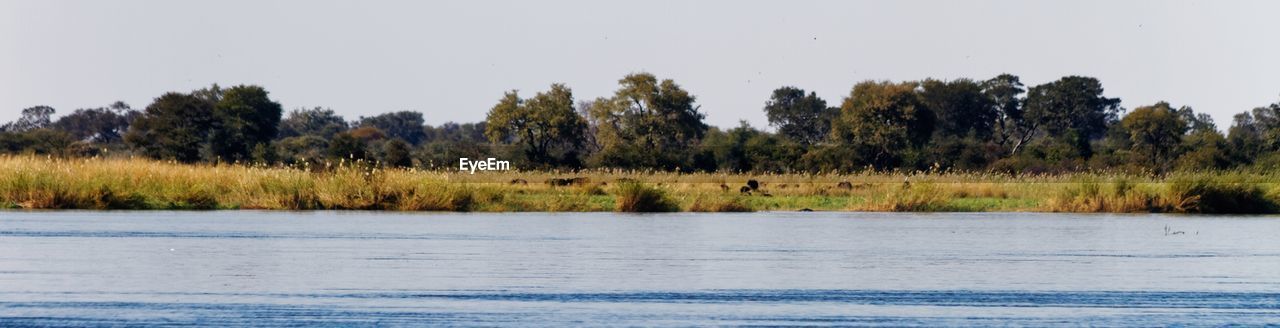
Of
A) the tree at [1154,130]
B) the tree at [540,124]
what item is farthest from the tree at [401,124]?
the tree at [1154,130]

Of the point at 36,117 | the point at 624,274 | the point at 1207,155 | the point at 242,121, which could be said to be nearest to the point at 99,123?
the point at 36,117

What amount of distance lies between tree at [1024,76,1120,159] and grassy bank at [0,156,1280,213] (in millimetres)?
56453

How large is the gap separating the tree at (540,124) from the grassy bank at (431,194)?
3787cm

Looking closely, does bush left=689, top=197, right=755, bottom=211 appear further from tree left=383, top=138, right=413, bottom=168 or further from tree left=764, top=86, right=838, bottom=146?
tree left=764, top=86, right=838, bottom=146

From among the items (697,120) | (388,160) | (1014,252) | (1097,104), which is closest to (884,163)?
(697,120)

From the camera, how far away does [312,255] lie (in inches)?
824

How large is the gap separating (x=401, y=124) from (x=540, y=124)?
252 ft

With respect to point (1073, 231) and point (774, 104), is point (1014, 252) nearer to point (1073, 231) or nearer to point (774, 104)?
point (1073, 231)

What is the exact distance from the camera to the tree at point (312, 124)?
131 m

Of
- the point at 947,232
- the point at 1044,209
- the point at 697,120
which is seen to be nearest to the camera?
the point at 947,232

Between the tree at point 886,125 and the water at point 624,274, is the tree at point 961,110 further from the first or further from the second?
the water at point 624,274

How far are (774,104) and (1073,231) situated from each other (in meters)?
84.1

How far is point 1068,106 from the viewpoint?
97.8 meters

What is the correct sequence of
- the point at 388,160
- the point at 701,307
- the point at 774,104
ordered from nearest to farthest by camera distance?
1. the point at 701,307
2. the point at 388,160
3. the point at 774,104
